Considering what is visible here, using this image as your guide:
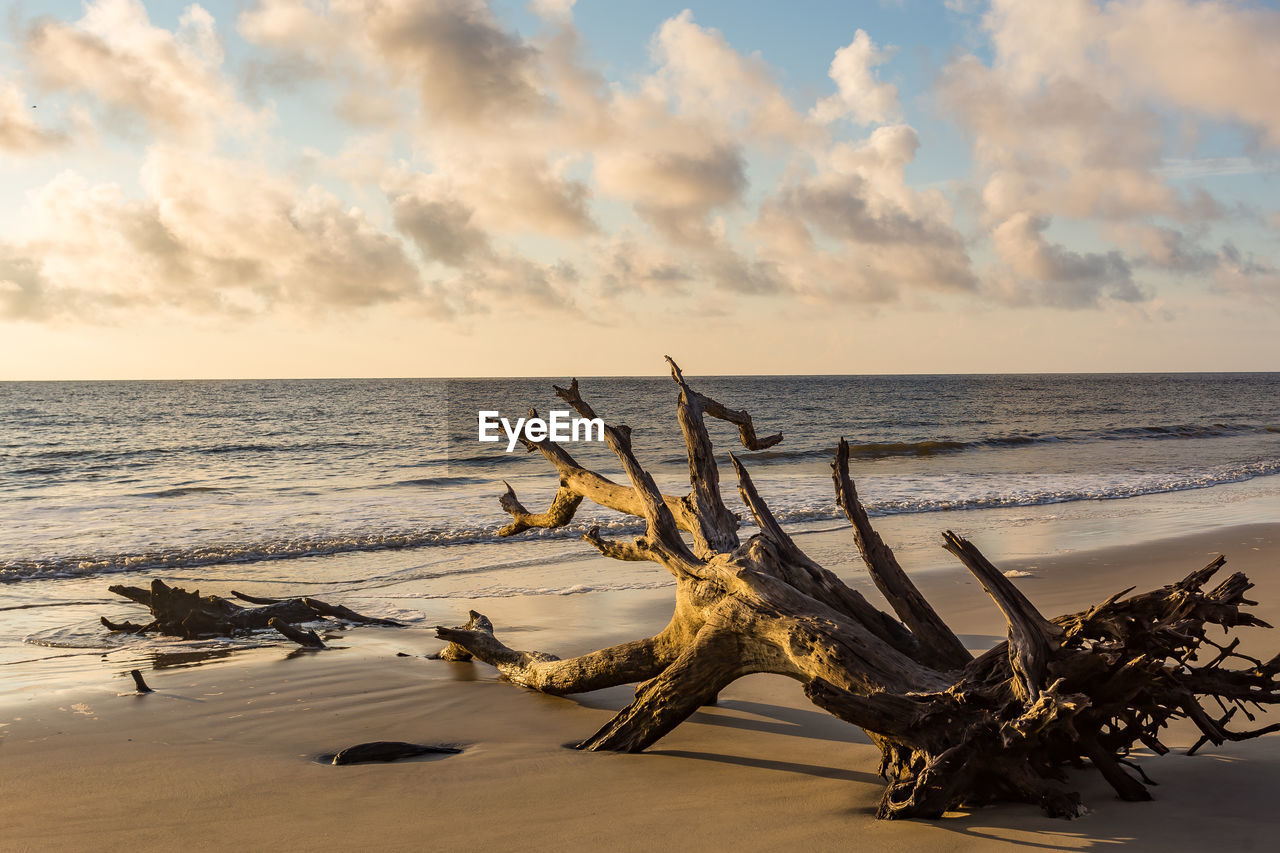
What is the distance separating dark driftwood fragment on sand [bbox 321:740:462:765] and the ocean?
3.31 m

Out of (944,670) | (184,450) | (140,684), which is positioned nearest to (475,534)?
(140,684)

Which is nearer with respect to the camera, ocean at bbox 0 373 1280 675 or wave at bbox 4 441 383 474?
ocean at bbox 0 373 1280 675

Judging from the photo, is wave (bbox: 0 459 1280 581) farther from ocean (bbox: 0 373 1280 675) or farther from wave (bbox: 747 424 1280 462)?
Result: wave (bbox: 747 424 1280 462)

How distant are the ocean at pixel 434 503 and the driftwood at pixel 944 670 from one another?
15.1ft

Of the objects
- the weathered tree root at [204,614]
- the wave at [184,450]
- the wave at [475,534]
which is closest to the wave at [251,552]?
the wave at [475,534]

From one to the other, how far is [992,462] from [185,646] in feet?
81.6

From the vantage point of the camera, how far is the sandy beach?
355cm

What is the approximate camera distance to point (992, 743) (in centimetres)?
351

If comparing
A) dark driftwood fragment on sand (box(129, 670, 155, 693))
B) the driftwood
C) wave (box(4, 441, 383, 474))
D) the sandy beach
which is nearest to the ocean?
wave (box(4, 441, 383, 474))

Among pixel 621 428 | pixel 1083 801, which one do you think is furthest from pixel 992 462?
pixel 1083 801

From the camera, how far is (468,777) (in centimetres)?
432

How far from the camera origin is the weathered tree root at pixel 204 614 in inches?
297

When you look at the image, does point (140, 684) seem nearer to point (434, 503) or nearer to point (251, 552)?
point (251, 552)

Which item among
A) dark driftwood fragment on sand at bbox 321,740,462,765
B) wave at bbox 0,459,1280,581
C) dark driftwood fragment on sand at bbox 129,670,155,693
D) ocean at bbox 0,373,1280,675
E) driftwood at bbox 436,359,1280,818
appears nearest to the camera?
driftwood at bbox 436,359,1280,818
